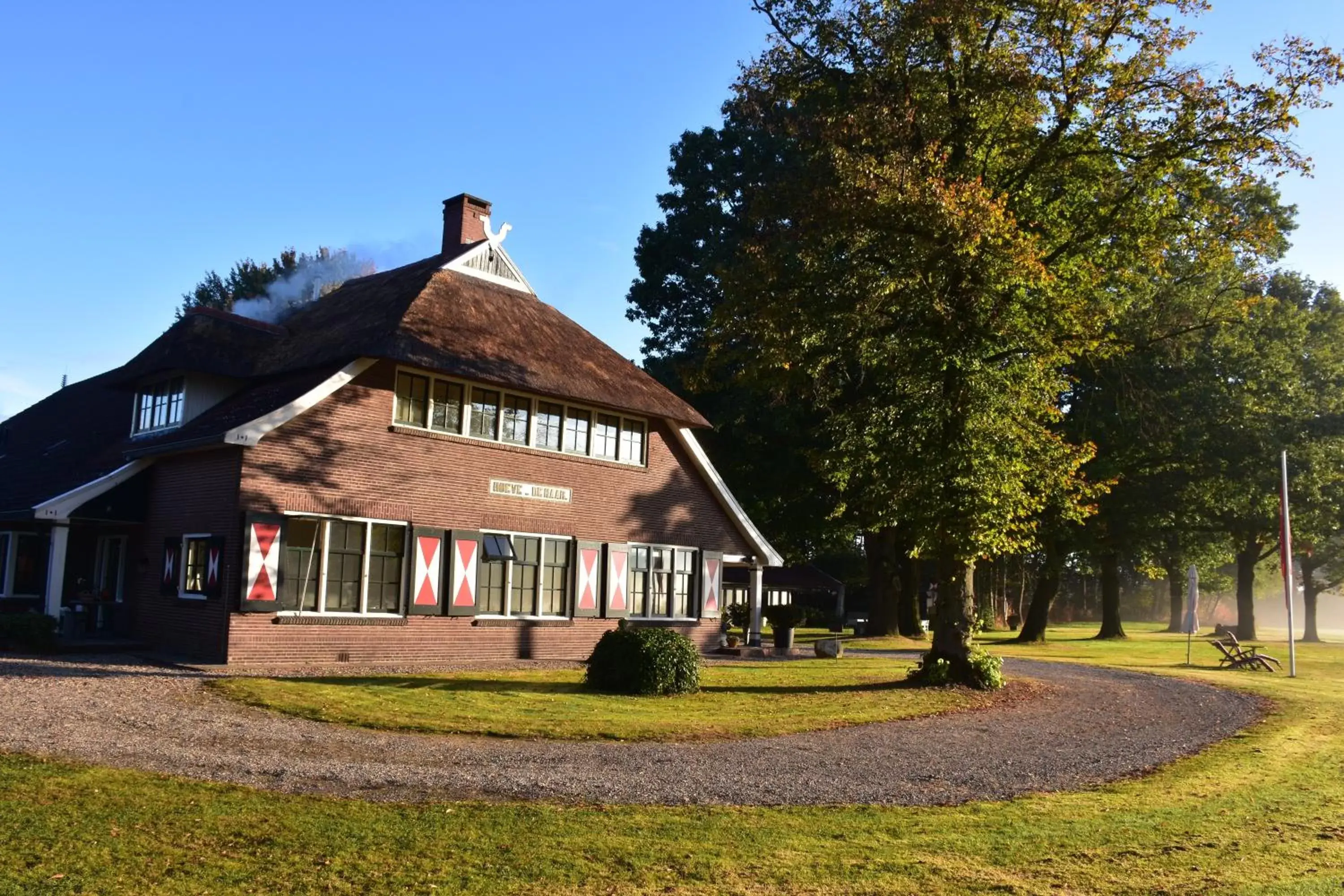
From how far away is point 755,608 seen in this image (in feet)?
92.2

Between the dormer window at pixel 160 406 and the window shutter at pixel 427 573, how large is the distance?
520cm

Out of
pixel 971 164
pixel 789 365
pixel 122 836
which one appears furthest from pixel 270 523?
pixel 971 164

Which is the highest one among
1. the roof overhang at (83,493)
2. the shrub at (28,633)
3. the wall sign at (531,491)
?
the wall sign at (531,491)

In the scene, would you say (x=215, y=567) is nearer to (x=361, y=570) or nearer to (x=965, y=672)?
(x=361, y=570)

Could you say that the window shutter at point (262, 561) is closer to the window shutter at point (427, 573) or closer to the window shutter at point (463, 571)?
the window shutter at point (427, 573)

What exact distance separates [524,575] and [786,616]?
37.8 ft

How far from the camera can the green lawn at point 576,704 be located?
12.6 m

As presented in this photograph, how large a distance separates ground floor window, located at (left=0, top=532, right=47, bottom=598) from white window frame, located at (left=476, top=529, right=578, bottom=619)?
875 centimetres

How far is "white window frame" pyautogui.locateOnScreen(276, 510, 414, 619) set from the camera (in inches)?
718

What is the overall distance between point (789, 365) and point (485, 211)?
9.56m

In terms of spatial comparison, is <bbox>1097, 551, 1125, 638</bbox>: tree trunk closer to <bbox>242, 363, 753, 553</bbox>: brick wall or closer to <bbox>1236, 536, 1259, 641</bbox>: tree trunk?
<bbox>1236, 536, 1259, 641</bbox>: tree trunk

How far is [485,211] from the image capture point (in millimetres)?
26125

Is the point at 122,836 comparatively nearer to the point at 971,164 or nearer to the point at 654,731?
the point at 654,731

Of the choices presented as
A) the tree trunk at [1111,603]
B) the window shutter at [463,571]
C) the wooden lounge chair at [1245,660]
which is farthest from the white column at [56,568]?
the tree trunk at [1111,603]
